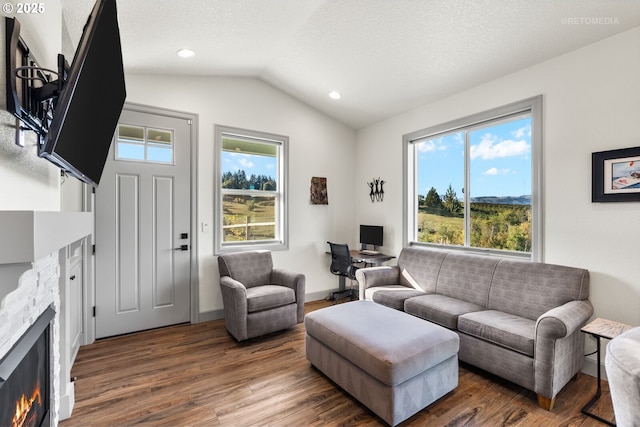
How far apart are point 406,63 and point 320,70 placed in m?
0.98

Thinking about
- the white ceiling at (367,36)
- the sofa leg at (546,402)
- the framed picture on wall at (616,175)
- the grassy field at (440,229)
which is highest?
the white ceiling at (367,36)

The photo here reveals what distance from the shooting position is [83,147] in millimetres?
1274

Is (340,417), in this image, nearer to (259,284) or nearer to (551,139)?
(259,284)

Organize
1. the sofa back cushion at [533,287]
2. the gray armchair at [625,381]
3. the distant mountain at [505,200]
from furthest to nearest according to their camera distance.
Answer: the distant mountain at [505,200] < the sofa back cushion at [533,287] < the gray armchair at [625,381]

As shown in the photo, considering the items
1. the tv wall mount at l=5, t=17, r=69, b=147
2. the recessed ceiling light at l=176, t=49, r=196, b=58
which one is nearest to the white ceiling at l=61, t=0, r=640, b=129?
the recessed ceiling light at l=176, t=49, r=196, b=58

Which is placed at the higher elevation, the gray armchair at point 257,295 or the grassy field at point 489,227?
the grassy field at point 489,227

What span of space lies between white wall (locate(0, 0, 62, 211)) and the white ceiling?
77 cm

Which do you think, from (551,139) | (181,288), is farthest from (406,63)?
(181,288)

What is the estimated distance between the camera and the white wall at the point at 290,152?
348cm

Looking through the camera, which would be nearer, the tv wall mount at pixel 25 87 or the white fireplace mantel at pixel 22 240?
the white fireplace mantel at pixel 22 240

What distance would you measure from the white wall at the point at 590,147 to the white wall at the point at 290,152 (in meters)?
2.30

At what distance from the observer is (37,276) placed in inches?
51.6

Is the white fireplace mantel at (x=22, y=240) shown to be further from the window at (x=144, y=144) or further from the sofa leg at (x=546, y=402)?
the sofa leg at (x=546, y=402)

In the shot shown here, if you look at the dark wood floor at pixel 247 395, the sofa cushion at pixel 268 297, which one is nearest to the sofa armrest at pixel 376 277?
the sofa cushion at pixel 268 297
